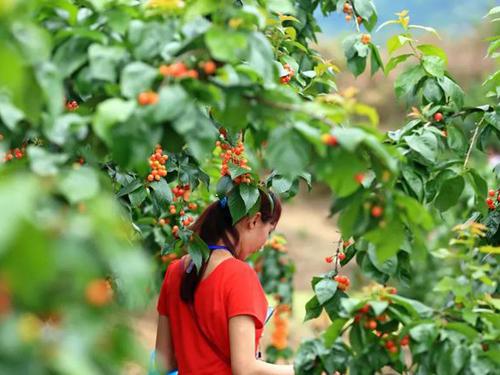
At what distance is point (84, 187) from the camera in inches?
53.5

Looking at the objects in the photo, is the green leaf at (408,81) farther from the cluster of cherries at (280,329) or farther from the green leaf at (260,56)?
the cluster of cherries at (280,329)

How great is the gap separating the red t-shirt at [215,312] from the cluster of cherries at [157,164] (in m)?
0.34

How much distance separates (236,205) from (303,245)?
7937 millimetres

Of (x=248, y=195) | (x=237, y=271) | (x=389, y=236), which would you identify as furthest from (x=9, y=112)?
(x=237, y=271)

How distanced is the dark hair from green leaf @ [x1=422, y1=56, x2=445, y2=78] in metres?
0.63

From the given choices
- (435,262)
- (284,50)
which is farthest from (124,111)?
(435,262)

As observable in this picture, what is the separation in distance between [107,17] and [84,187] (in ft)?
1.54

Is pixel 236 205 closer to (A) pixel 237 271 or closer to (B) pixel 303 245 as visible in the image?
(A) pixel 237 271

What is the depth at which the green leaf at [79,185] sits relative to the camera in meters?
1.33

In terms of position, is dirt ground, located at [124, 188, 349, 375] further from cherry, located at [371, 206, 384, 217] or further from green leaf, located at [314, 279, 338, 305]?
cherry, located at [371, 206, 384, 217]

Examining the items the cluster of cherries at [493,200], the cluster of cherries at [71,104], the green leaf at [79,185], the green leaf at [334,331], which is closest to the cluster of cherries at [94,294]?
the green leaf at [79,185]

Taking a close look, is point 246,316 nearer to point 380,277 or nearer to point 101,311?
point 380,277

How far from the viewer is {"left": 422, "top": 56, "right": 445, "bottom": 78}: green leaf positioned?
283 centimetres

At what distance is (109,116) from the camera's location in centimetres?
150
